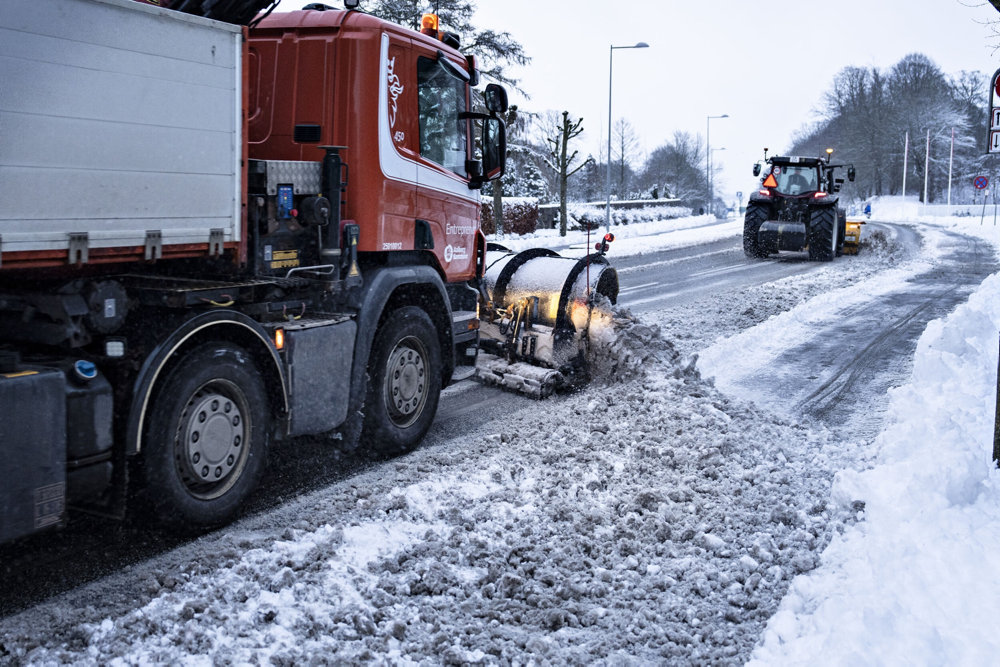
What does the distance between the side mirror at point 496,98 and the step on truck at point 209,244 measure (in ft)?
0.05

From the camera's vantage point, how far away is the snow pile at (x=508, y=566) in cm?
327

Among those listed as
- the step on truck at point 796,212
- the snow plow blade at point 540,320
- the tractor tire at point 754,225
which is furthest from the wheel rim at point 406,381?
the tractor tire at point 754,225

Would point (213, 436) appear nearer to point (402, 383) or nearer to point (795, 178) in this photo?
point (402, 383)

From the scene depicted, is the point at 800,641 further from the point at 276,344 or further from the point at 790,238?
the point at 790,238

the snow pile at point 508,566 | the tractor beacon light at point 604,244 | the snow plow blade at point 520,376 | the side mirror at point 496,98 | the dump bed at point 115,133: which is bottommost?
the snow pile at point 508,566

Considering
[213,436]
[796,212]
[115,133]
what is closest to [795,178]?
[796,212]

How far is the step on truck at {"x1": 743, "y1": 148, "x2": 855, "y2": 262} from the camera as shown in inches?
811

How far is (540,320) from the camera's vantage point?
7566 mm

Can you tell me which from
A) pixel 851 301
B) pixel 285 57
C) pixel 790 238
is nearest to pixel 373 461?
pixel 285 57

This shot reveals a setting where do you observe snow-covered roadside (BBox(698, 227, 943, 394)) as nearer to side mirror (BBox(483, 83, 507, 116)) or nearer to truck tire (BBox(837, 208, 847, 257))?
truck tire (BBox(837, 208, 847, 257))

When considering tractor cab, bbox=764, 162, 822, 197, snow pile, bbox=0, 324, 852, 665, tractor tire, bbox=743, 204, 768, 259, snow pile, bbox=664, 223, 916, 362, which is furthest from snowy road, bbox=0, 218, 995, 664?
tractor cab, bbox=764, 162, 822, 197

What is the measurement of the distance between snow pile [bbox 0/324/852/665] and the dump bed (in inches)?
58.9

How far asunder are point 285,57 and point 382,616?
11.6ft

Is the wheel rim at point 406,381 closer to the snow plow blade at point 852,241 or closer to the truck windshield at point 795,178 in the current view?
the truck windshield at point 795,178
